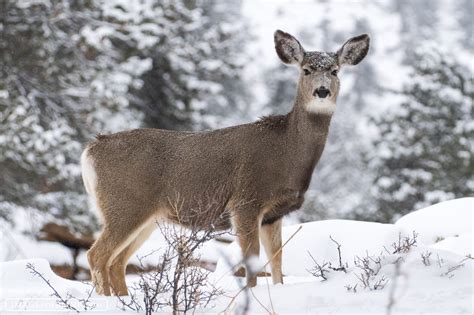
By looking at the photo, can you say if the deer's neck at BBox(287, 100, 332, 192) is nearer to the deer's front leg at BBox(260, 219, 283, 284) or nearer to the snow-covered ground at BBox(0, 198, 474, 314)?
the deer's front leg at BBox(260, 219, 283, 284)

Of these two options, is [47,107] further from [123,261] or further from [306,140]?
[306,140]

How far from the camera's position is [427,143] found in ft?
78.0

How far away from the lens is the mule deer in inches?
257

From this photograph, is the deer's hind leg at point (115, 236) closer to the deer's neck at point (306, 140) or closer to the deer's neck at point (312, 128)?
the deer's neck at point (306, 140)

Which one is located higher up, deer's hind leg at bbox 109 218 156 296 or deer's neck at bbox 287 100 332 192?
A: deer's neck at bbox 287 100 332 192

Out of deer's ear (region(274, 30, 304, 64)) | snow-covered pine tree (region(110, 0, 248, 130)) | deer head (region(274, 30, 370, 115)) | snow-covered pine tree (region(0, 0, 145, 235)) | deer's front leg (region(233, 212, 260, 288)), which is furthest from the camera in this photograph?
snow-covered pine tree (region(110, 0, 248, 130))

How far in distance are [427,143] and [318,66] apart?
1772 cm

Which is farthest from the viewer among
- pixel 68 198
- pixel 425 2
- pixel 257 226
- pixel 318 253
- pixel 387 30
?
pixel 387 30

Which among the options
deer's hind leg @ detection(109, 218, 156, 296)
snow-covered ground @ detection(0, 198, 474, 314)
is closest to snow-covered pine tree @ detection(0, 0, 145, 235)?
deer's hind leg @ detection(109, 218, 156, 296)

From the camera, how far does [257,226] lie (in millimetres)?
6441

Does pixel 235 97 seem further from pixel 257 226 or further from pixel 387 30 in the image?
pixel 387 30

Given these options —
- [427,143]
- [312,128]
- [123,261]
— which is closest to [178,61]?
[427,143]

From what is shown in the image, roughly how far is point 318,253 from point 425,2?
106822 mm

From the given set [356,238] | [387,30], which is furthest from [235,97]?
[387,30]
